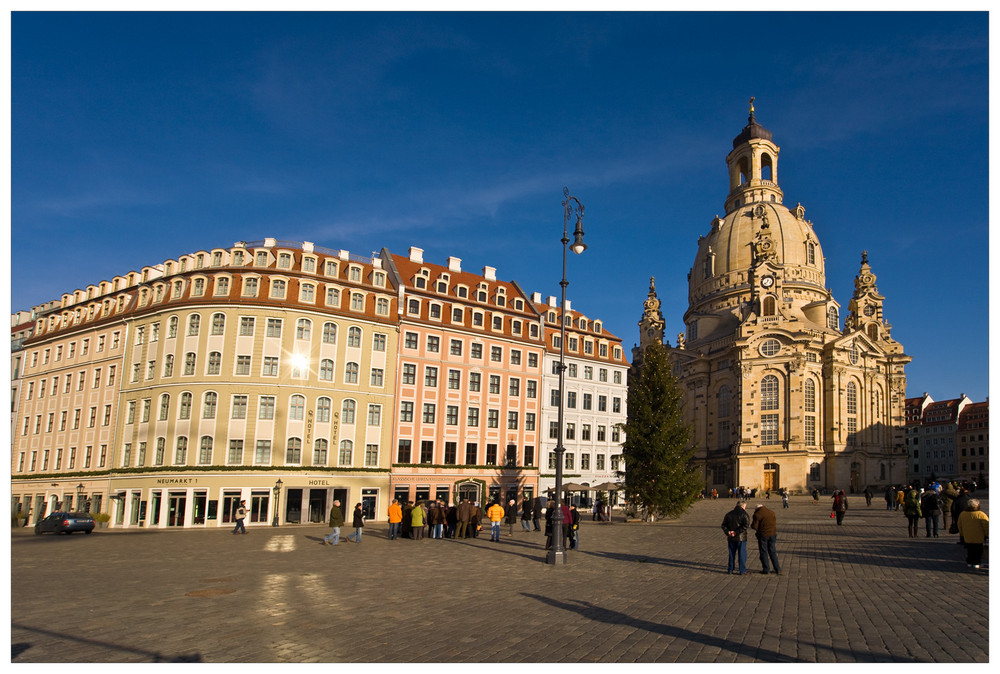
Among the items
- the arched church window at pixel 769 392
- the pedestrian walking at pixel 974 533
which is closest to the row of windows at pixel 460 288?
the pedestrian walking at pixel 974 533

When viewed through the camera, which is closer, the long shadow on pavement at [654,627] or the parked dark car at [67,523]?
the long shadow on pavement at [654,627]

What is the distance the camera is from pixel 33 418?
2195 inches

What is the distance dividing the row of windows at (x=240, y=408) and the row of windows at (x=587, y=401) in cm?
1669

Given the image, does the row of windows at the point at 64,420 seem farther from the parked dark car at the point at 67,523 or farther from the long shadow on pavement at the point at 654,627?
the long shadow on pavement at the point at 654,627

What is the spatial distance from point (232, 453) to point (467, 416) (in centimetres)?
1620

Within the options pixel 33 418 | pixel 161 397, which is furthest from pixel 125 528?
pixel 33 418

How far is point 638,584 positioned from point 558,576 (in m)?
2.35

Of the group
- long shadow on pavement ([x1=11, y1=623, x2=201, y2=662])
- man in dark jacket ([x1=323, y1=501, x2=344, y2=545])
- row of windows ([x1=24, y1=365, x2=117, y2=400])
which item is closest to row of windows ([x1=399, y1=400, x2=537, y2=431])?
row of windows ([x1=24, y1=365, x2=117, y2=400])

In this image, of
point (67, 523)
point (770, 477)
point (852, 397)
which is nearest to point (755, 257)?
point (852, 397)

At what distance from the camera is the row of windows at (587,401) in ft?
183

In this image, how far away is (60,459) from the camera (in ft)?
167

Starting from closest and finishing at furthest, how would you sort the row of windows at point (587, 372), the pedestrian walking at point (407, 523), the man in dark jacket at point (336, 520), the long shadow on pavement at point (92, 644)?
the long shadow on pavement at point (92, 644)
the man in dark jacket at point (336, 520)
the pedestrian walking at point (407, 523)
the row of windows at point (587, 372)

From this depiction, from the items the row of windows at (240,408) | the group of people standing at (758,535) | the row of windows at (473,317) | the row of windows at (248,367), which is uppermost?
the row of windows at (473,317)
